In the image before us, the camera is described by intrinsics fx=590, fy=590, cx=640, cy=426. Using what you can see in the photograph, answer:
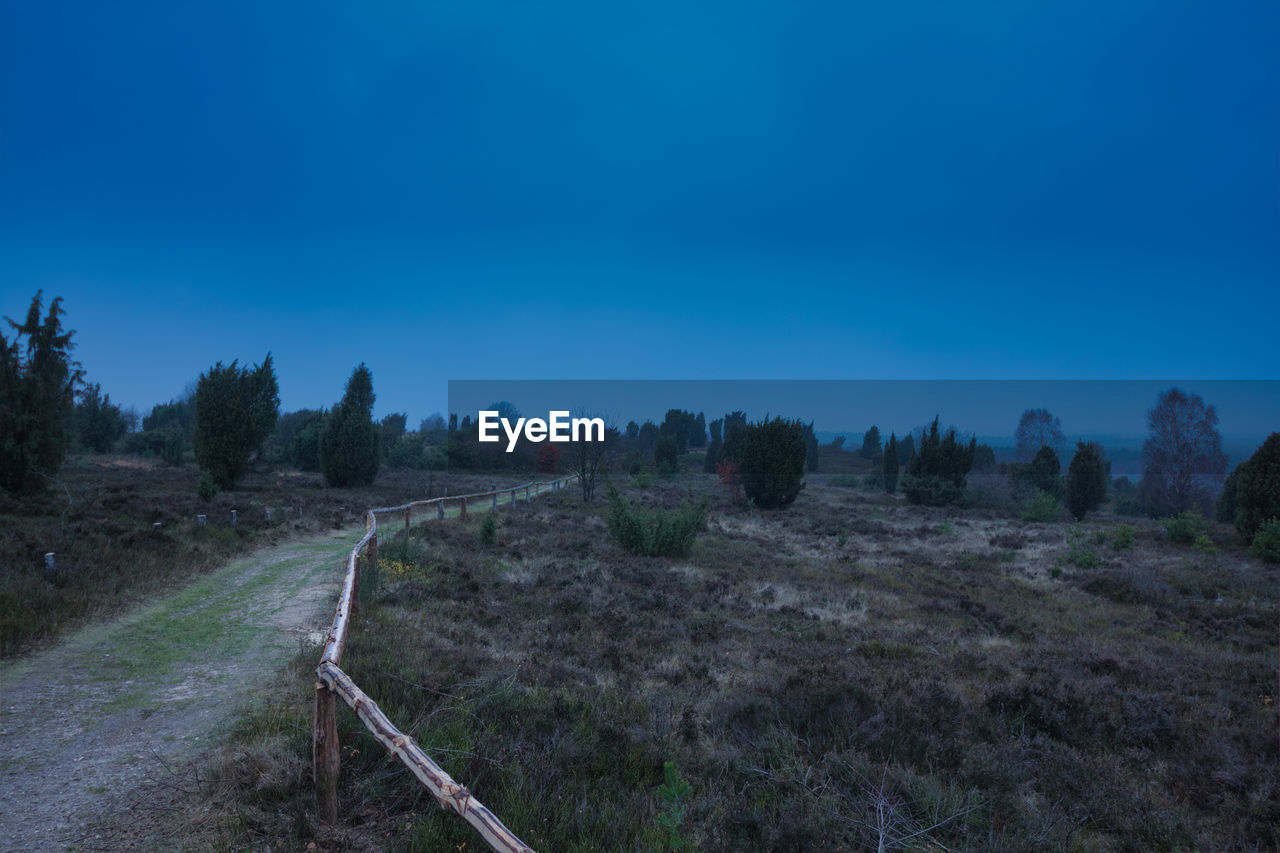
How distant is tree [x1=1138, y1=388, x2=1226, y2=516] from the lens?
139ft

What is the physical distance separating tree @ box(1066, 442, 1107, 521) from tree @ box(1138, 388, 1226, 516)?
24.5ft

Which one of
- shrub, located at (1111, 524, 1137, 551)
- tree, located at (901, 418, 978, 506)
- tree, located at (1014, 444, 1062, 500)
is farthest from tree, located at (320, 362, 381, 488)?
tree, located at (1014, 444, 1062, 500)

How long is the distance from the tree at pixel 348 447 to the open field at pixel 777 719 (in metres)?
20.5

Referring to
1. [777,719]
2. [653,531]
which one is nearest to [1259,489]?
[653,531]

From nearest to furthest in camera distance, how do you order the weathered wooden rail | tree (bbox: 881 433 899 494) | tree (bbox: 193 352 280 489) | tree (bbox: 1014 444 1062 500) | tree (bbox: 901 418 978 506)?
the weathered wooden rail
tree (bbox: 193 352 280 489)
tree (bbox: 901 418 978 506)
tree (bbox: 1014 444 1062 500)
tree (bbox: 881 433 899 494)

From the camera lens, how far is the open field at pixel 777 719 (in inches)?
169

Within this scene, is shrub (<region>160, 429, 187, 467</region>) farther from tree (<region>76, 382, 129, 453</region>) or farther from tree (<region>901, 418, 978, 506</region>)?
tree (<region>901, 418, 978, 506</region>)

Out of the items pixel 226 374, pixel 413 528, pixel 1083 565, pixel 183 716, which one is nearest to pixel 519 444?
pixel 226 374

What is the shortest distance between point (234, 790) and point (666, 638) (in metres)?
6.40

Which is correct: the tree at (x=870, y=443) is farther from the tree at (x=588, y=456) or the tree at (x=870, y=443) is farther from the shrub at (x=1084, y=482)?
the tree at (x=588, y=456)

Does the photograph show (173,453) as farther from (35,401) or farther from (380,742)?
(380,742)

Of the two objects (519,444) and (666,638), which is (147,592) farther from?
(519,444)

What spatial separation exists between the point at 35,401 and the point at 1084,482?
51458mm

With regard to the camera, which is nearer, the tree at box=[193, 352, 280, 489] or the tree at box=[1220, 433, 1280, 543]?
the tree at box=[1220, 433, 1280, 543]
